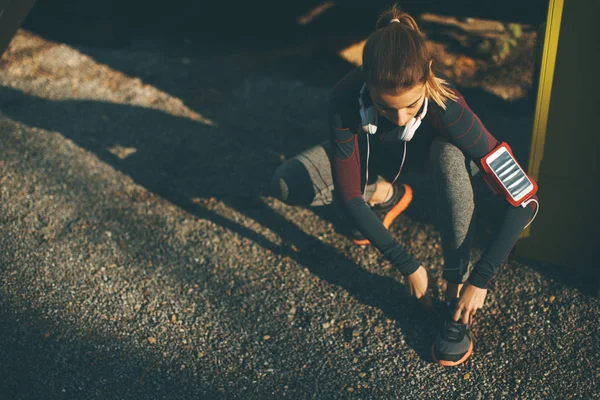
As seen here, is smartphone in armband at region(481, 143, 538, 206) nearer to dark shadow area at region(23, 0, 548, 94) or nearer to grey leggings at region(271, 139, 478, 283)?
grey leggings at region(271, 139, 478, 283)

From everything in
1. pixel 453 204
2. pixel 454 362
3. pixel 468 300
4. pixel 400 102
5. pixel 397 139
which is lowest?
pixel 454 362

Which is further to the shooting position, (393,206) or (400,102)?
(393,206)

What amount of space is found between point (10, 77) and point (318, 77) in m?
1.93

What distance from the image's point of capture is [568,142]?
2.05m

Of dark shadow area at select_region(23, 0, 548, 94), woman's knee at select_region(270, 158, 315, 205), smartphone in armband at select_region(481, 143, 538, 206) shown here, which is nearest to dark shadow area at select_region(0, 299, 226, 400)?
woman's knee at select_region(270, 158, 315, 205)

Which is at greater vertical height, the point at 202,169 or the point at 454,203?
the point at 454,203

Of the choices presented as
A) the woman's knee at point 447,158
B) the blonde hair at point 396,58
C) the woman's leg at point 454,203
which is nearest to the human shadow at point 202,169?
the woman's leg at point 454,203

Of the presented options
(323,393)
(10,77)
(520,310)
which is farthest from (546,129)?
(10,77)

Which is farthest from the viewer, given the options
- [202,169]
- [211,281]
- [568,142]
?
[202,169]

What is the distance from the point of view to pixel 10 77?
11.4ft

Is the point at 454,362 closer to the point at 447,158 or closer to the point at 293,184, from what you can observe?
the point at 447,158

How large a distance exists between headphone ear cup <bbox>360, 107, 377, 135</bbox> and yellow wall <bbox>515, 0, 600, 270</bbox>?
0.65 metres

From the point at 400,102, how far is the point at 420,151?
1.73 ft

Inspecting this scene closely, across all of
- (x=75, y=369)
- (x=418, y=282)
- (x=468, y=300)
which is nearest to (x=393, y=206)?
(x=418, y=282)
